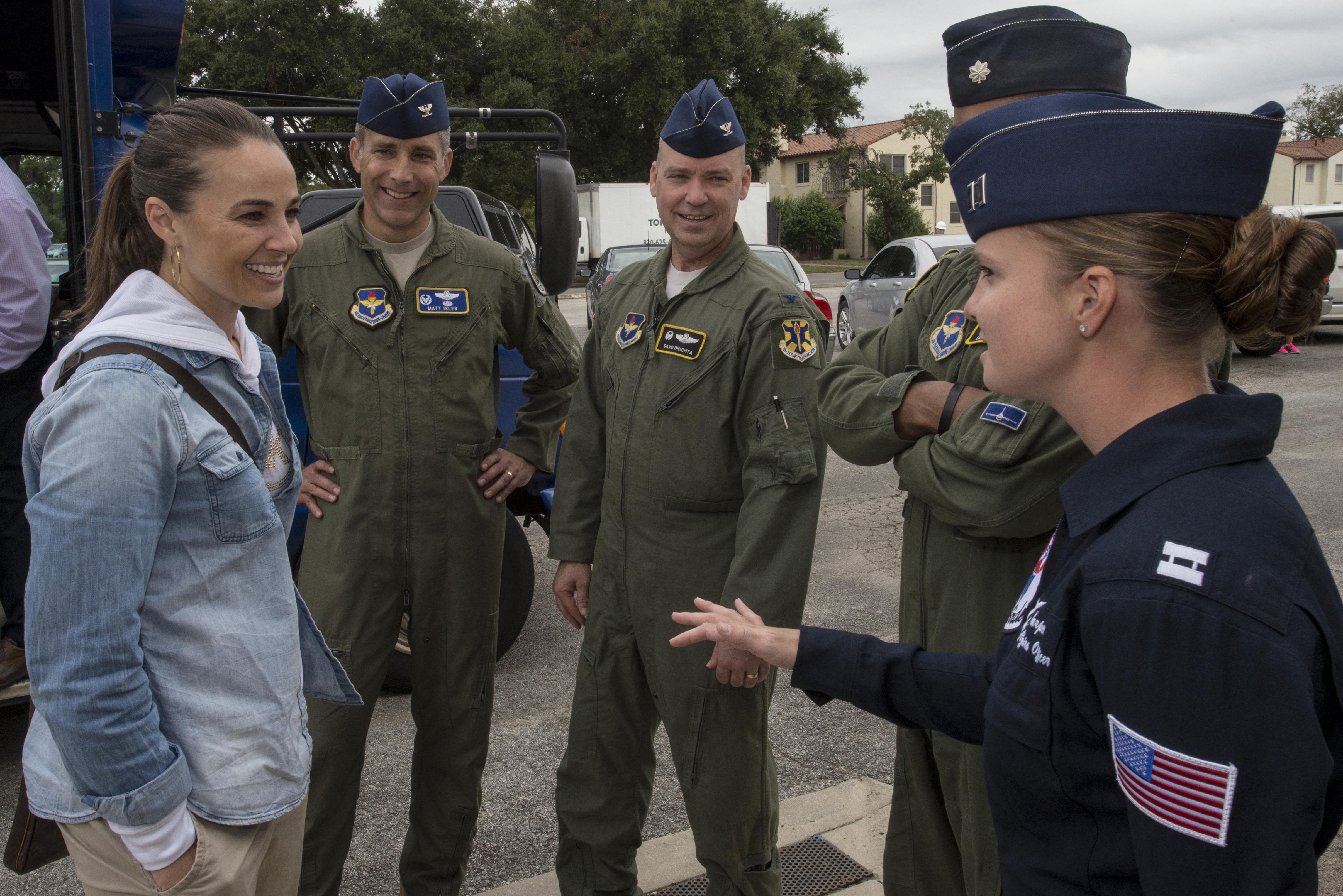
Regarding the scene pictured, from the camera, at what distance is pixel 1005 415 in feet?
6.49

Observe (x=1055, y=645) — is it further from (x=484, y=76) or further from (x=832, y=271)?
(x=832, y=271)

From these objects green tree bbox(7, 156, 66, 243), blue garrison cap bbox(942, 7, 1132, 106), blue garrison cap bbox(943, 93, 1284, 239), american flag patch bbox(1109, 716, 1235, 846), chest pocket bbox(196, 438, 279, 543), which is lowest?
american flag patch bbox(1109, 716, 1235, 846)

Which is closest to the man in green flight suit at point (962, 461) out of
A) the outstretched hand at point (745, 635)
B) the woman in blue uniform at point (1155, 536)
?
the outstretched hand at point (745, 635)

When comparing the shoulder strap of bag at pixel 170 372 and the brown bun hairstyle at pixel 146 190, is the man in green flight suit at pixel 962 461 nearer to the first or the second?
the shoulder strap of bag at pixel 170 372

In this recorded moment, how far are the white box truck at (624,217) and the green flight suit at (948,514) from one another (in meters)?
21.0

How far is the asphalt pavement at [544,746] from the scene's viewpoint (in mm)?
3047

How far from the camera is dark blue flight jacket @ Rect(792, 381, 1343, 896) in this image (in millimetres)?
911

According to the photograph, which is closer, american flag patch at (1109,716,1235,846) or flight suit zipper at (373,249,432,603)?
american flag patch at (1109,716,1235,846)

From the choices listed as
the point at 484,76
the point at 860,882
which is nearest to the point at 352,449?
the point at 860,882

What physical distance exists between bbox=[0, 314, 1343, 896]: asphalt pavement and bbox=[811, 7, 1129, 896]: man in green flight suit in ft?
3.97

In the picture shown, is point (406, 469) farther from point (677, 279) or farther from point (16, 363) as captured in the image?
point (16, 363)

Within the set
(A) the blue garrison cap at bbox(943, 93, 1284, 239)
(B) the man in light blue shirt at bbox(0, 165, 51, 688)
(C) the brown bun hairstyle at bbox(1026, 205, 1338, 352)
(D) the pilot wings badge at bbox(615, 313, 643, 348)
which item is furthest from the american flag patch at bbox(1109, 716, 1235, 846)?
(B) the man in light blue shirt at bbox(0, 165, 51, 688)

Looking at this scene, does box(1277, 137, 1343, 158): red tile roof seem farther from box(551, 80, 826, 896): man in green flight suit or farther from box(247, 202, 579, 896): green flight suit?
box(247, 202, 579, 896): green flight suit

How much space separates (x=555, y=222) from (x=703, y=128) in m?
1.03
